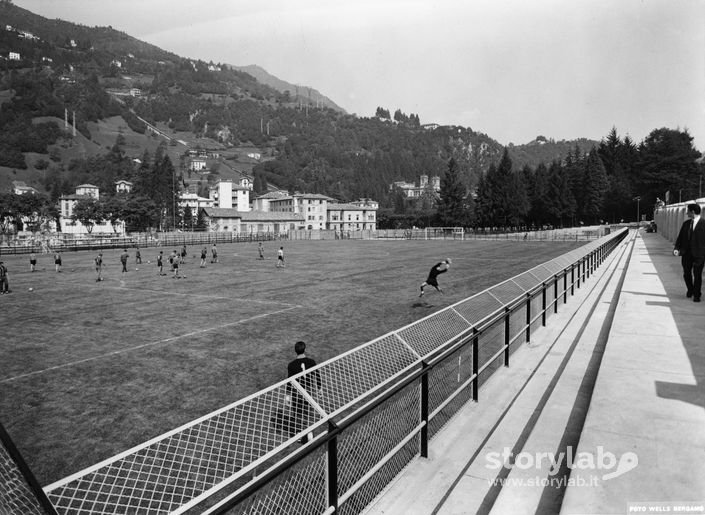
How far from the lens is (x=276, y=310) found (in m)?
19.6

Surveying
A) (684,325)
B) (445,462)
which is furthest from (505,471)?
(684,325)

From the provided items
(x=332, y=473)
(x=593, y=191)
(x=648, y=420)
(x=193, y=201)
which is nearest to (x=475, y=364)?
(x=648, y=420)

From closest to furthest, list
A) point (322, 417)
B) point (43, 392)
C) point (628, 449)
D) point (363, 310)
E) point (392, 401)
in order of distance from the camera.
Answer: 1. point (322, 417)
2. point (628, 449)
3. point (392, 401)
4. point (43, 392)
5. point (363, 310)

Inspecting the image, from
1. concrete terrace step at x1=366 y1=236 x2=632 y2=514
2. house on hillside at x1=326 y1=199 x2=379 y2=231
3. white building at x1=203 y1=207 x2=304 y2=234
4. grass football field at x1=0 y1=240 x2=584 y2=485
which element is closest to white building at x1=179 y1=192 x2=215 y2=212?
white building at x1=203 y1=207 x2=304 y2=234

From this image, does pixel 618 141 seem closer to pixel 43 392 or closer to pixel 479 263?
pixel 479 263

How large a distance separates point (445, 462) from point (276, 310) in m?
14.6

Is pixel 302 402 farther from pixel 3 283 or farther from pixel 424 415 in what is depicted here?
pixel 3 283

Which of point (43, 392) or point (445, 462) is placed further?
point (43, 392)

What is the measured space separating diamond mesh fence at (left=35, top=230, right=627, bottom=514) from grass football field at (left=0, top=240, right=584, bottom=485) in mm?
1687

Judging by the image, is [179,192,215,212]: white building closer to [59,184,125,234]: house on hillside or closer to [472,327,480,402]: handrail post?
[59,184,125,234]: house on hillside

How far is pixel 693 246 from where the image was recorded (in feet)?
35.0

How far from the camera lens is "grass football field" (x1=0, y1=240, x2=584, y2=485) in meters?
8.76

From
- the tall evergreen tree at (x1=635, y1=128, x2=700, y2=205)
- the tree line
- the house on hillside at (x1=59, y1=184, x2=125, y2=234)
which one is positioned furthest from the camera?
the house on hillside at (x1=59, y1=184, x2=125, y2=234)

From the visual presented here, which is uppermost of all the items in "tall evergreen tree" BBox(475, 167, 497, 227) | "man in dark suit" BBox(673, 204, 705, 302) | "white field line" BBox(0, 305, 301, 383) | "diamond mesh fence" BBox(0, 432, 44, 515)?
"tall evergreen tree" BBox(475, 167, 497, 227)
